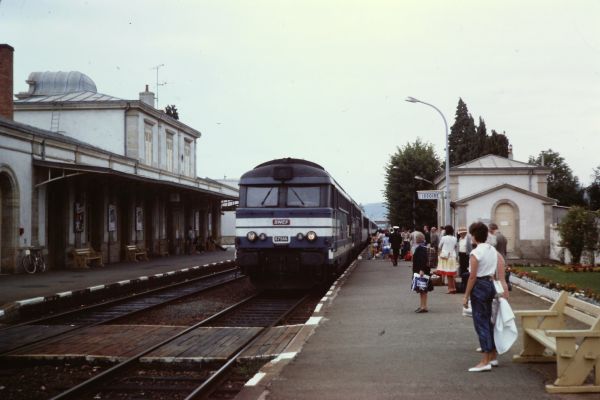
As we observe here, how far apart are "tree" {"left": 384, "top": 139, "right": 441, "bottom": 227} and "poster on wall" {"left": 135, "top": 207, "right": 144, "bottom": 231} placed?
96.4ft

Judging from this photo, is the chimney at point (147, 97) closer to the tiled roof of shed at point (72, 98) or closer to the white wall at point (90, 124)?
the tiled roof of shed at point (72, 98)

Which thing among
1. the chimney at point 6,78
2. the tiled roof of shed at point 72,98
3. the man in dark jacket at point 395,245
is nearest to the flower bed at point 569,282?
the man in dark jacket at point 395,245

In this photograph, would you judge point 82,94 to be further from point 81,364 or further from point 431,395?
point 431,395

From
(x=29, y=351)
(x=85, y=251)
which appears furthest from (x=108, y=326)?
(x=85, y=251)

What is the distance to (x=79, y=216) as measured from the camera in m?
29.4

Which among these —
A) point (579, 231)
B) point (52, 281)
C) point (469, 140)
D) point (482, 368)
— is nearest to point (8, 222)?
point (52, 281)

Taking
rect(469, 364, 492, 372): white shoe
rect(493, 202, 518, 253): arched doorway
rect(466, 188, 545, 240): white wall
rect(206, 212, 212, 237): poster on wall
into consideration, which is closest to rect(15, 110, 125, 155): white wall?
rect(206, 212, 212, 237): poster on wall

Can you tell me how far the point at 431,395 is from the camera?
6590 millimetres

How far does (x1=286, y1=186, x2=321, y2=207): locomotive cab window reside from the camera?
57.7ft

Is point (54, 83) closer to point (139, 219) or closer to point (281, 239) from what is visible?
point (139, 219)

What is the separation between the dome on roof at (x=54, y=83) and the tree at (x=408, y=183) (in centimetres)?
2851

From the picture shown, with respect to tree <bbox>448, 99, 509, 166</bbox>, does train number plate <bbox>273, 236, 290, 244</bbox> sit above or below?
below

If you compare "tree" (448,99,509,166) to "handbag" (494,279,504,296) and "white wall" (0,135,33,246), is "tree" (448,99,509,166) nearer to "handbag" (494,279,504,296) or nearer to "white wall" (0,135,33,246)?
"white wall" (0,135,33,246)

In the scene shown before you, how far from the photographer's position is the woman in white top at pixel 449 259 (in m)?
16.8
